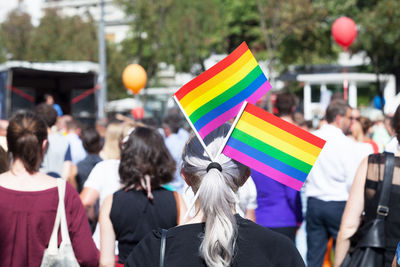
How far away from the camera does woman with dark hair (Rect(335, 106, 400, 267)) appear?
3.20m

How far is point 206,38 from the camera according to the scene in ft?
87.7

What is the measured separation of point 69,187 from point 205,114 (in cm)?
145

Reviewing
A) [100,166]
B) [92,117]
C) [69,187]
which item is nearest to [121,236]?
[69,187]

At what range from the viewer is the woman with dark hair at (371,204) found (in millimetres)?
3195

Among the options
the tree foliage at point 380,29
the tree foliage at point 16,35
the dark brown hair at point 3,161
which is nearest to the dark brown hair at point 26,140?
the dark brown hair at point 3,161

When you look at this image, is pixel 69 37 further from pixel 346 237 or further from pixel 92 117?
pixel 346 237

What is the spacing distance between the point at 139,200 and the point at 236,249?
1.60m

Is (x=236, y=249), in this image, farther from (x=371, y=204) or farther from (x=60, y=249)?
(x=371, y=204)

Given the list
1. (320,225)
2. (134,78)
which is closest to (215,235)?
(320,225)

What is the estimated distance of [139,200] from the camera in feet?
11.5

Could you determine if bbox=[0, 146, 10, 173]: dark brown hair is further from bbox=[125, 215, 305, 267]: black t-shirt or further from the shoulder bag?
the shoulder bag

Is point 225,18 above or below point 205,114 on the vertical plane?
above

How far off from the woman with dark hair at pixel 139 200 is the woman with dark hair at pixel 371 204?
41.0 inches

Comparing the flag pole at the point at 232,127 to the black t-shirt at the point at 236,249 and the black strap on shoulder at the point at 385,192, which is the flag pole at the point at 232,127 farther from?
the black strap on shoulder at the point at 385,192
